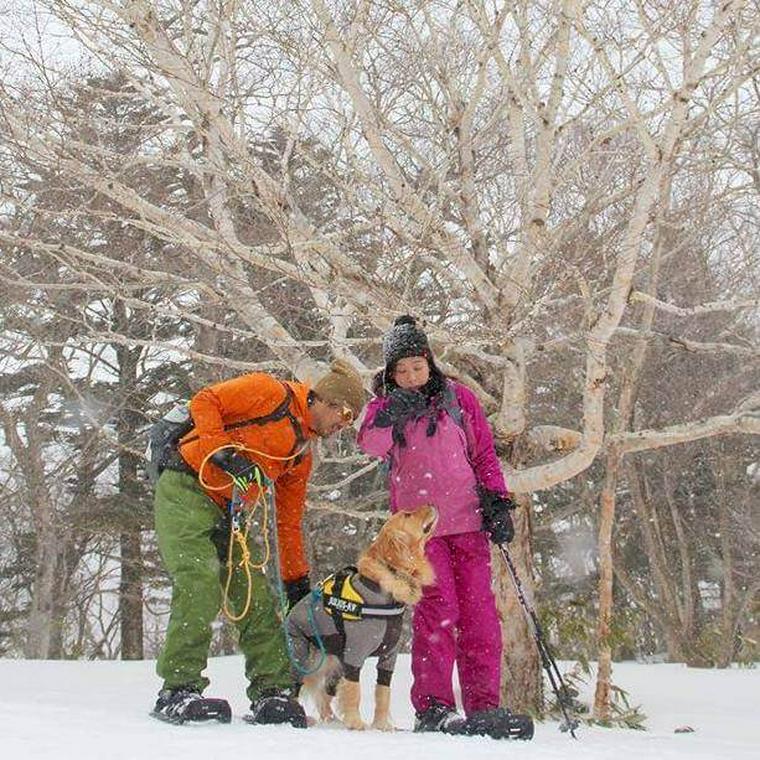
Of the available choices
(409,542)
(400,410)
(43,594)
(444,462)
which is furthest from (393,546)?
(43,594)

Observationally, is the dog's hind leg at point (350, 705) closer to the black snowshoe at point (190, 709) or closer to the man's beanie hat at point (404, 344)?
the black snowshoe at point (190, 709)

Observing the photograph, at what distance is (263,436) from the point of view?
13.3 feet

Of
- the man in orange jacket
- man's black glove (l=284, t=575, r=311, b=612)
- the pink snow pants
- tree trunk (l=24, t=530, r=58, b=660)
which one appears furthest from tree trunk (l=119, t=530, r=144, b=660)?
the pink snow pants

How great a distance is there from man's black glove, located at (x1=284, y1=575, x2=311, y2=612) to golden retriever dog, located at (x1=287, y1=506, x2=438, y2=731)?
172 millimetres

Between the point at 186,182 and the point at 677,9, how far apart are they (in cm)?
691

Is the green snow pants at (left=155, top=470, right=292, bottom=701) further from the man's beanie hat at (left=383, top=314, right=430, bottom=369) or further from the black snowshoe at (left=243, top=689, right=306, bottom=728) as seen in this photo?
the man's beanie hat at (left=383, top=314, right=430, bottom=369)

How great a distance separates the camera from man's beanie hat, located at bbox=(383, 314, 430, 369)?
4.22 metres

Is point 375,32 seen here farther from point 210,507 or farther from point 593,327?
point 210,507

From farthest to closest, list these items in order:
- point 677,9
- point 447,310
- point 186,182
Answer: point 186,182, point 447,310, point 677,9

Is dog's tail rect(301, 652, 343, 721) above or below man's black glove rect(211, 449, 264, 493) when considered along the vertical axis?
below

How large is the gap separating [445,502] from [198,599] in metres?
1.16

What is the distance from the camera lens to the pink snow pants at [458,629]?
409 cm

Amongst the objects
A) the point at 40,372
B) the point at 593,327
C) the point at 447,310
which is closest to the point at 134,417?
the point at 40,372

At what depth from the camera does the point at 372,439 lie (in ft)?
13.6
